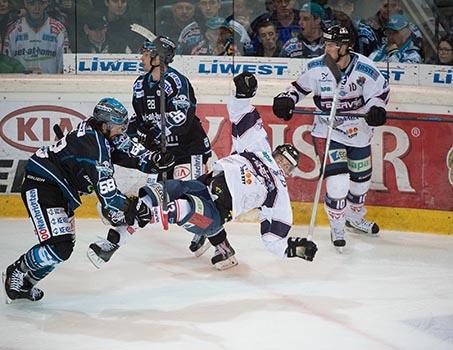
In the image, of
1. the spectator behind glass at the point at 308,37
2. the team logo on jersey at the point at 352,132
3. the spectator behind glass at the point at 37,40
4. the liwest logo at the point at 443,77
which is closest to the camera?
the team logo on jersey at the point at 352,132

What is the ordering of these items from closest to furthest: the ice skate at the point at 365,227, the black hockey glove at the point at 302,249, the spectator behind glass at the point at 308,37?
the black hockey glove at the point at 302,249
the ice skate at the point at 365,227
the spectator behind glass at the point at 308,37

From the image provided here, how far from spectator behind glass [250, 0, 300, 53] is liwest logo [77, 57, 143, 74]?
0.87 metres

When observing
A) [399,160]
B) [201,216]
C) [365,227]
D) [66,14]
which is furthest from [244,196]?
[66,14]

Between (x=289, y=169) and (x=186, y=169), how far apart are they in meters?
1.23

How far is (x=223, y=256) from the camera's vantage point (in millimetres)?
5820

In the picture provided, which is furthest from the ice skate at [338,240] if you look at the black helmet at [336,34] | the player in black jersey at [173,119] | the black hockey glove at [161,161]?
the black hockey glove at [161,161]

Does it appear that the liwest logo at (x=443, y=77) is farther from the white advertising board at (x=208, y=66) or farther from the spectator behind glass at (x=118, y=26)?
the spectator behind glass at (x=118, y=26)

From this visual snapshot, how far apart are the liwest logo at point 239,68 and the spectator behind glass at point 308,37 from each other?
118 millimetres

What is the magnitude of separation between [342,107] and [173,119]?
1.14 meters

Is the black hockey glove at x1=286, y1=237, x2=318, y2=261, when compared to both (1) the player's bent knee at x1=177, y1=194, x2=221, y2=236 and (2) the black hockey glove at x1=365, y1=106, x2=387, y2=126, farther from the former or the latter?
(2) the black hockey glove at x1=365, y1=106, x2=387, y2=126

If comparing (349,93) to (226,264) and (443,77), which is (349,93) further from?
(226,264)

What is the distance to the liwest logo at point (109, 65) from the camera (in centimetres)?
721

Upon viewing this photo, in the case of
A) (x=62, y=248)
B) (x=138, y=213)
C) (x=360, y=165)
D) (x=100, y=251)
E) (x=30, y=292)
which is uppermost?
(x=138, y=213)

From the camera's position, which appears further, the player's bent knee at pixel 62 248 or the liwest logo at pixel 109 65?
the liwest logo at pixel 109 65
